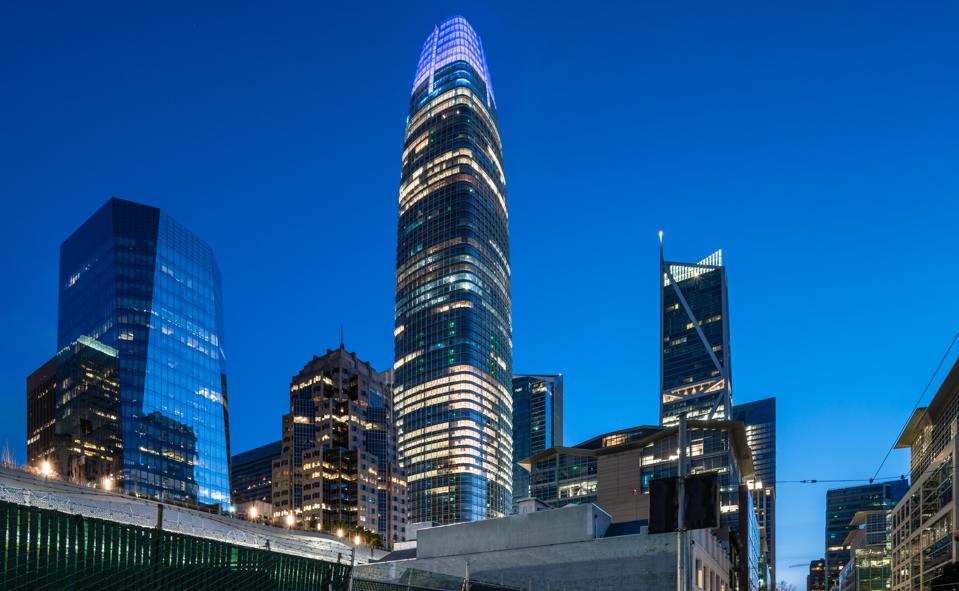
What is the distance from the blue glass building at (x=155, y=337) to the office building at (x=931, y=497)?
137 metres

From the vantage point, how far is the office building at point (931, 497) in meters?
80.6

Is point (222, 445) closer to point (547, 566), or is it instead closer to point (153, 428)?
point (153, 428)

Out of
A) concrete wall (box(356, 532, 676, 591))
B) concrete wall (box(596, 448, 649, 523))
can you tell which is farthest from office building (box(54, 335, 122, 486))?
concrete wall (box(356, 532, 676, 591))

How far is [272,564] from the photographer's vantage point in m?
18.0

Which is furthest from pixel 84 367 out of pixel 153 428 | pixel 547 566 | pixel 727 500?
pixel 547 566

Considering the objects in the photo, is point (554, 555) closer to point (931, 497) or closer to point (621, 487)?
point (931, 497)

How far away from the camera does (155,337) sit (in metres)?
169

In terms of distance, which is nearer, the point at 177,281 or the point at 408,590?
the point at 408,590

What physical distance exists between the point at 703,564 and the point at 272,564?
39.8 metres

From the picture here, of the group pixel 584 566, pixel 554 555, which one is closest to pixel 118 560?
pixel 584 566

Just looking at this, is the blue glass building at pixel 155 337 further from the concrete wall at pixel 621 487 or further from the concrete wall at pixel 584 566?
the concrete wall at pixel 584 566

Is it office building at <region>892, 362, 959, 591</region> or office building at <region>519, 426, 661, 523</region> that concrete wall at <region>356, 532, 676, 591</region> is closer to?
office building at <region>892, 362, 959, 591</region>

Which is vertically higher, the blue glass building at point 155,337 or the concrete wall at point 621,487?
→ the blue glass building at point 155,337

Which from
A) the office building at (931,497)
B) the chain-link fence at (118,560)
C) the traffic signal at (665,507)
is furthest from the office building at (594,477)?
the traffic signal at (665,507)
